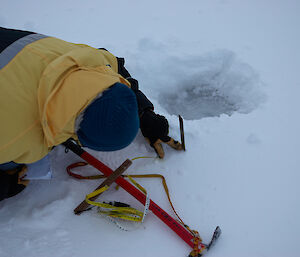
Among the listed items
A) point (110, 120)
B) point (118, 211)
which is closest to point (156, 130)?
point (118, 211)

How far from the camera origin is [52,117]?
907mm

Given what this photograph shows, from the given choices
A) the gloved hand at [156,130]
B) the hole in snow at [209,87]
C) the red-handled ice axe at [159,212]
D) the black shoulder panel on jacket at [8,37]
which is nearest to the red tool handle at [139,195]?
the red-handled ice axe at [159,212]

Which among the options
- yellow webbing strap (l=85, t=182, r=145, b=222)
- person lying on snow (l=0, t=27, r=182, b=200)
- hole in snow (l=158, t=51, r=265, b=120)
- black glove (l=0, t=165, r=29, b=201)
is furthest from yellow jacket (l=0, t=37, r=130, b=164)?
hole in snow (l=158, t=51, r=265, b=120)

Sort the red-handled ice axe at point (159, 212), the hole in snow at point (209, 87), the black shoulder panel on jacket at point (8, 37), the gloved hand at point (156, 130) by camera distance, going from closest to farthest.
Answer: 1. the black shoulder panel on jacket at point (8, 37)
2. the red-handled ice axe at point (159, 212)
3. the gloved hand at point (156, 130)
4. the hole in snow at point (209, 87)

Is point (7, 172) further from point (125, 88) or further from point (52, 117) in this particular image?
point (125, 88)

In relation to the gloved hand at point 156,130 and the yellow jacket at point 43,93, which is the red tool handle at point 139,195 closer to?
the gloved hand at point 156,130

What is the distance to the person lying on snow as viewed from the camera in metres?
0.88

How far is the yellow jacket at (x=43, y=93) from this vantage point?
879 millimetres

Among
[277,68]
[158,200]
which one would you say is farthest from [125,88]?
[277,68]

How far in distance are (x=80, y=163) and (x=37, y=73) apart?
0.74 metres

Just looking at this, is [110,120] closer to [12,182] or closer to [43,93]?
[43,93]

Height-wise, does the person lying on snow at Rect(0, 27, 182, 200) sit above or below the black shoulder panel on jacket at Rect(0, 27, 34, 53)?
below

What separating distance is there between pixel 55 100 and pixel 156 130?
73cm

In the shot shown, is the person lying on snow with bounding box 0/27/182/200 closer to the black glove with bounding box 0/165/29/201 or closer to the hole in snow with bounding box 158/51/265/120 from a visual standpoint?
the black glove with bounding box 0/165/29/201
